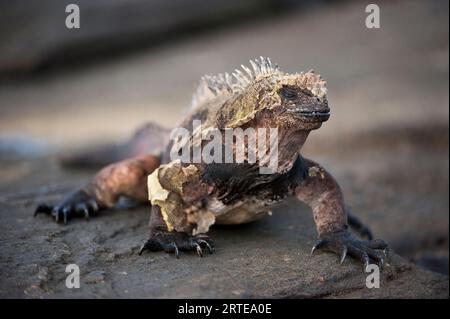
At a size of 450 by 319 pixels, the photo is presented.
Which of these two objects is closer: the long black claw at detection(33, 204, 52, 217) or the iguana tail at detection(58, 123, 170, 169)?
the long black claw at detection(33, 204, 52, 217)

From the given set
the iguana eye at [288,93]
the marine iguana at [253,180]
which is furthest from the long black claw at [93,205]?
the iguana eye at [288,93]

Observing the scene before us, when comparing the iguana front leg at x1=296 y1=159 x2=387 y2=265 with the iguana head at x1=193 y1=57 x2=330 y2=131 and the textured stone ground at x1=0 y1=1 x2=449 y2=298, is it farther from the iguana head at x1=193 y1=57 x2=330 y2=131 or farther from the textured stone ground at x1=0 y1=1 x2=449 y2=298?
the iguana head at x1=193 y1=57 x2=330 y2=131

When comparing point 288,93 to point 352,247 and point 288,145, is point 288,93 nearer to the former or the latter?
point 288,145

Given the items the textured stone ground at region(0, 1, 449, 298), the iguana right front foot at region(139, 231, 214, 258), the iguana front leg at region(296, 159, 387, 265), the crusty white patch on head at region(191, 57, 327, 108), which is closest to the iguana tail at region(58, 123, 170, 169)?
the textured stone ground at region(0, 1, 449, 298)

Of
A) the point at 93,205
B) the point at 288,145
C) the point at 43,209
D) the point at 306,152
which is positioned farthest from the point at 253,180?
the point at 306,152

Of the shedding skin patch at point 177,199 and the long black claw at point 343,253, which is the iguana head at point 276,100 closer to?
the shedding skin patch at point 177,199

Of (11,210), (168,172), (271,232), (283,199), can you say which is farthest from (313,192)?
(11,210)

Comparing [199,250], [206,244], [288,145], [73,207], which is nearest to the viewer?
[288,145]

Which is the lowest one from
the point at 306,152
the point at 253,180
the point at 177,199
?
the point at 177,199
